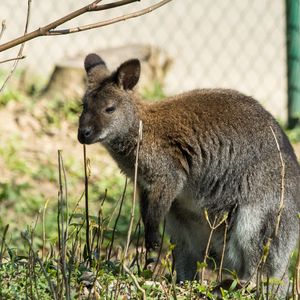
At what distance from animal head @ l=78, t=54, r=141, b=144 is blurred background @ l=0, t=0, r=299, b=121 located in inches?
212

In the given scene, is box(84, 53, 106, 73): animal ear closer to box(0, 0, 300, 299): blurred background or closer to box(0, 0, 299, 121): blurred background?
box(0, 0, 300, 299): blurred background

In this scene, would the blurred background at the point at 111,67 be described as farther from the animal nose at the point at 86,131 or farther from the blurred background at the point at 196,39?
the animal nose at the point at 86,131

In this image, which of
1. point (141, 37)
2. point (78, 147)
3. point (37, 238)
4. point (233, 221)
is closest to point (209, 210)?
point (233, 221)

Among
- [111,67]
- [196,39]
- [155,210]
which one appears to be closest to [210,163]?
[155,210]

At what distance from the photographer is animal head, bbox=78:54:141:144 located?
5.43m

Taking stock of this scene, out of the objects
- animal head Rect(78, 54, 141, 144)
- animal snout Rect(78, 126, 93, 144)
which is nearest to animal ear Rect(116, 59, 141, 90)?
animal head Rect(78, 54, 141, 144)

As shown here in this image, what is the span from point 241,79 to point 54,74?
2.87 meters

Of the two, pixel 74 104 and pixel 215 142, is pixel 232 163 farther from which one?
pixel 74 104

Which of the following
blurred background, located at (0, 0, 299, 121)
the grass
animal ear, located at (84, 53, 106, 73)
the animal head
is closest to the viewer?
the grass

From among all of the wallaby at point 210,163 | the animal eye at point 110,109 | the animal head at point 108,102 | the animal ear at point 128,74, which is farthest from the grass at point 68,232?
the animal ear at point 128,74

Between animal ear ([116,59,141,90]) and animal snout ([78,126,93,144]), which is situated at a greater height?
animal ear ([116,59,141,90])

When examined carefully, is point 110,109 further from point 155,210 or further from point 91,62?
point 155,210

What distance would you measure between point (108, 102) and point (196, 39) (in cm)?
763

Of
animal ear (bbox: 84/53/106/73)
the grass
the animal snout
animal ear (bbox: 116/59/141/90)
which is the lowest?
the grass
